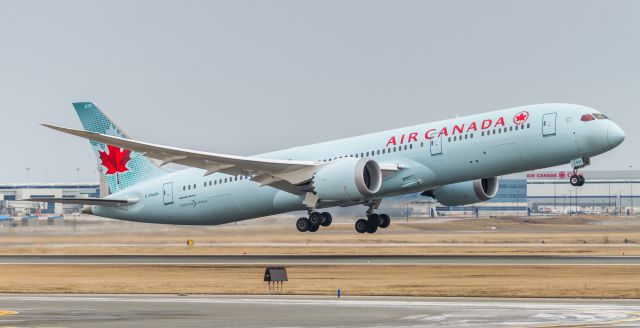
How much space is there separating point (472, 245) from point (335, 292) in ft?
115

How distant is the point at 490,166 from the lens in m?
51.1

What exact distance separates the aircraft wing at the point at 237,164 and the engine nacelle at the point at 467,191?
350 inches

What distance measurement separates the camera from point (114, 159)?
65.3 metres

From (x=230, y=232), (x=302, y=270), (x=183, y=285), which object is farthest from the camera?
(x=230, y=232)

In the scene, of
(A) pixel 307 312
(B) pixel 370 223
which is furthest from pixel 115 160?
(A) pixel 307 312

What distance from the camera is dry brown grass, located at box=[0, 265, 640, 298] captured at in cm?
3916

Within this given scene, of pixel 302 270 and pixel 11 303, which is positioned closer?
pixel 11 303

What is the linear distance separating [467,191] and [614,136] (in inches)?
491

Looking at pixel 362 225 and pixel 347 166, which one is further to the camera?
pixel 362 225

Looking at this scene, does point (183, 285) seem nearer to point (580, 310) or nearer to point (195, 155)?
point (195, 155)

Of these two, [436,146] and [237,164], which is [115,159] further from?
[436,146]

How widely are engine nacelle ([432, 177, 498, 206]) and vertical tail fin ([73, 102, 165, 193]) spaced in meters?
17.7

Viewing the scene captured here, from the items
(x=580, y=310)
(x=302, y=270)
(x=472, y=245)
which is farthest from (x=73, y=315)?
(x=472, y=245)

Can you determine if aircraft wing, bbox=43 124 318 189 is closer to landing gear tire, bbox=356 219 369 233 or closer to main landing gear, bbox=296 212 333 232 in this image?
main landing gear, bbox=296 212 333 232
